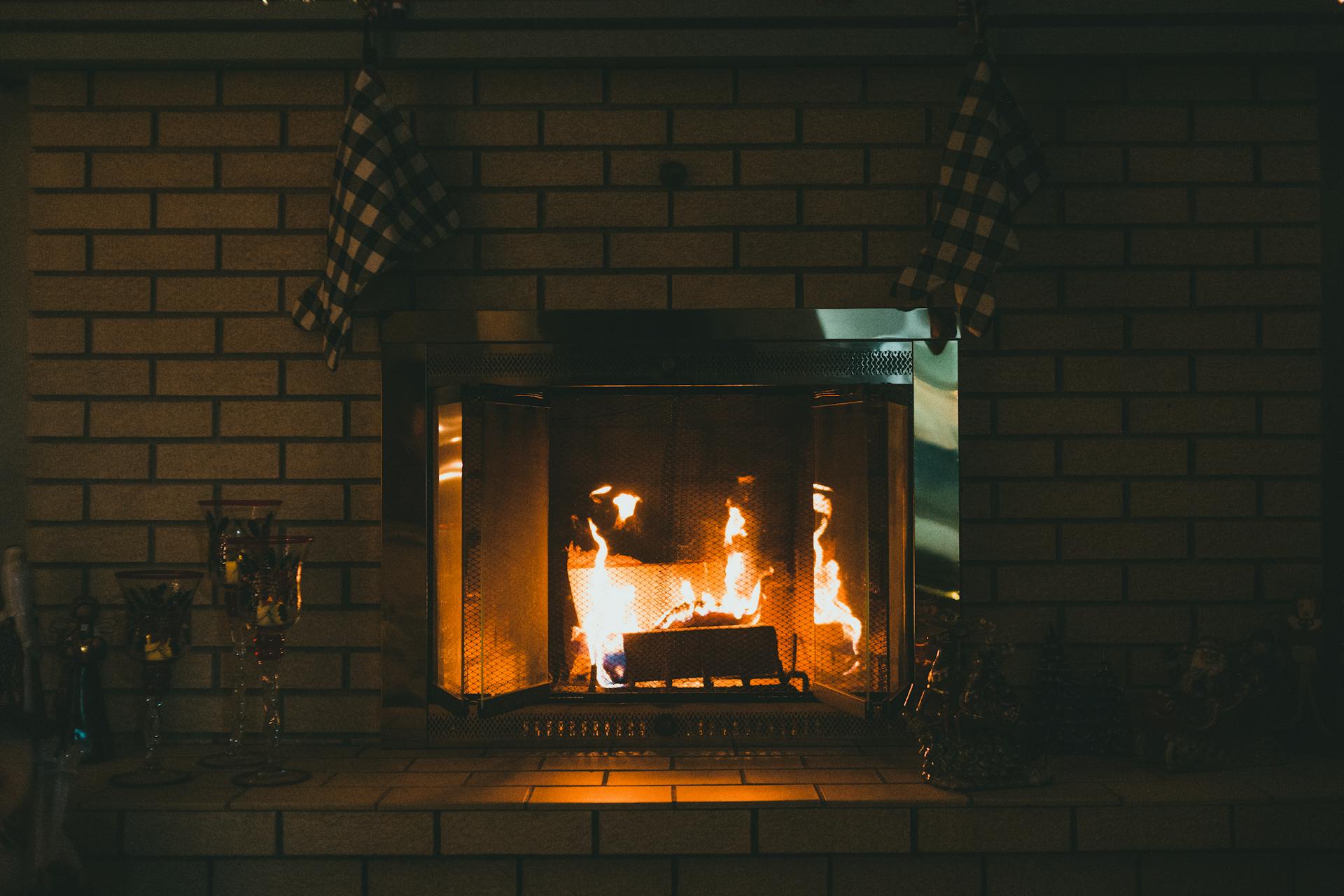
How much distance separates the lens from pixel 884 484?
7.95 feet

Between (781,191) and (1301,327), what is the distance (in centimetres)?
126

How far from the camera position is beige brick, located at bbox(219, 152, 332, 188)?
8.24 feet

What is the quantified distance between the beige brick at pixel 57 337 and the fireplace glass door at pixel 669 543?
87cm

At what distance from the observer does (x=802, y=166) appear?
8.25ft

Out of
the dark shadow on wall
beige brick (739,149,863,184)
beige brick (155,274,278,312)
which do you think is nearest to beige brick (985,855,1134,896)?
beige brick (739,149,863,184)

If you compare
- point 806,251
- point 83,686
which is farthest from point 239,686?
point 806,251

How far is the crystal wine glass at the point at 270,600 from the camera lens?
222 cm

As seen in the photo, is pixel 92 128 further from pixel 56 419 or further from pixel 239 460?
pixel 239 460

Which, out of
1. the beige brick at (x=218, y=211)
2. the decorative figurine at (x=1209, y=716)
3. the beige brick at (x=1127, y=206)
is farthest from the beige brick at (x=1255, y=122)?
the beige brick at (x=218, y=211)

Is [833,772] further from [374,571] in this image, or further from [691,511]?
[374,571]

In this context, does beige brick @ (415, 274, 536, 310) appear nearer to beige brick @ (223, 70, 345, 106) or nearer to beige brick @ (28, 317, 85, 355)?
beige brick @ (223, 70, 345, 106)

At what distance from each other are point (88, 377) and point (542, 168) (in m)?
1.17

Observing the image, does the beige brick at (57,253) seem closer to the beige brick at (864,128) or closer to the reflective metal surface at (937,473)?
the beige brick at (864,128)

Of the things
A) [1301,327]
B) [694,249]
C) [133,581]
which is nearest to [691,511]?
[694,249]
